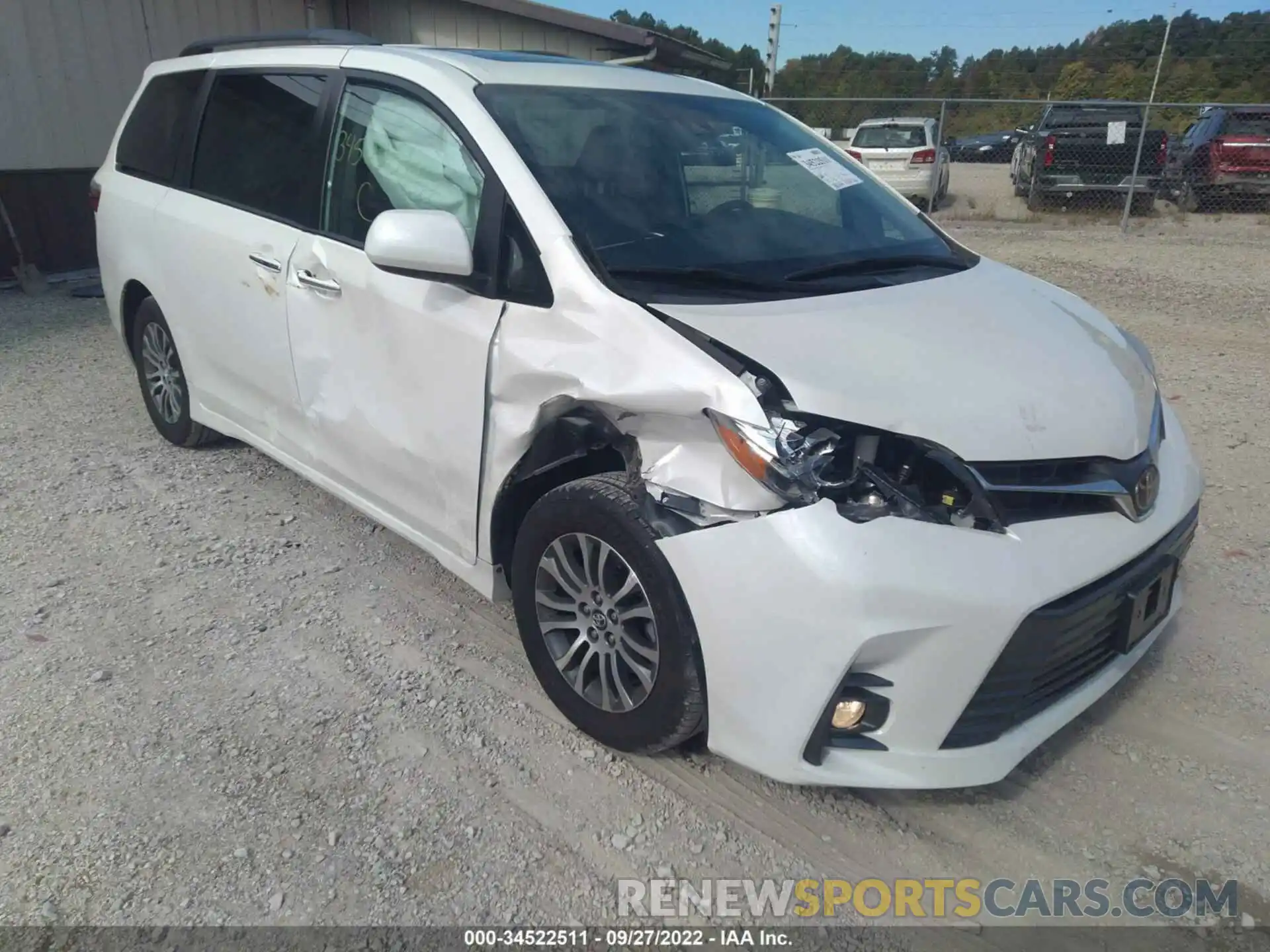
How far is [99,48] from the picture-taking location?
9859 millimetres

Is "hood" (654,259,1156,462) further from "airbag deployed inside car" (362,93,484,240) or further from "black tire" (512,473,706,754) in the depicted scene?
"airbag deployed inside car" (362,93,484,240)

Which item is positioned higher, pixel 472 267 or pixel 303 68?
pixel 303 68

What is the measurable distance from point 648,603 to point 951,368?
3.25ft

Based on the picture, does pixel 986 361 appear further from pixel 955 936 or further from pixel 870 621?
pixel 955 936

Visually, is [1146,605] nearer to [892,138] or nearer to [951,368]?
[951,368]

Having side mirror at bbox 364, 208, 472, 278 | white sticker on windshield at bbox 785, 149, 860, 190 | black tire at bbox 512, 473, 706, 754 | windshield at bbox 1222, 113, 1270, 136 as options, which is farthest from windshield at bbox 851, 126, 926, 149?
black tire at bbox 512, 473, 706, 754

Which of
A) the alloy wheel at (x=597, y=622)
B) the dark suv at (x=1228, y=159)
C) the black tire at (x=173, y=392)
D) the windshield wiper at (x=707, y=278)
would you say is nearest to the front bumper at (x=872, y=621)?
the alloy wheel at (x=597, y=622)

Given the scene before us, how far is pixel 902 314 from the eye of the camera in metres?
2.57

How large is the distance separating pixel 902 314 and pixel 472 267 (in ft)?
4.10

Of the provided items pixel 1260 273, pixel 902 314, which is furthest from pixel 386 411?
pixel 1260 273

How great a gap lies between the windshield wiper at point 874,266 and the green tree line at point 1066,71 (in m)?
34.3

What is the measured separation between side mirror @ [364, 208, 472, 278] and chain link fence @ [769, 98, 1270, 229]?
11297 millimetres

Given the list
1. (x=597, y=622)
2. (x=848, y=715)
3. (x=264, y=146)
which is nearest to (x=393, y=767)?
(x=597, y=622)

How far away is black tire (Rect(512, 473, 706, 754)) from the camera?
89.4 inches
